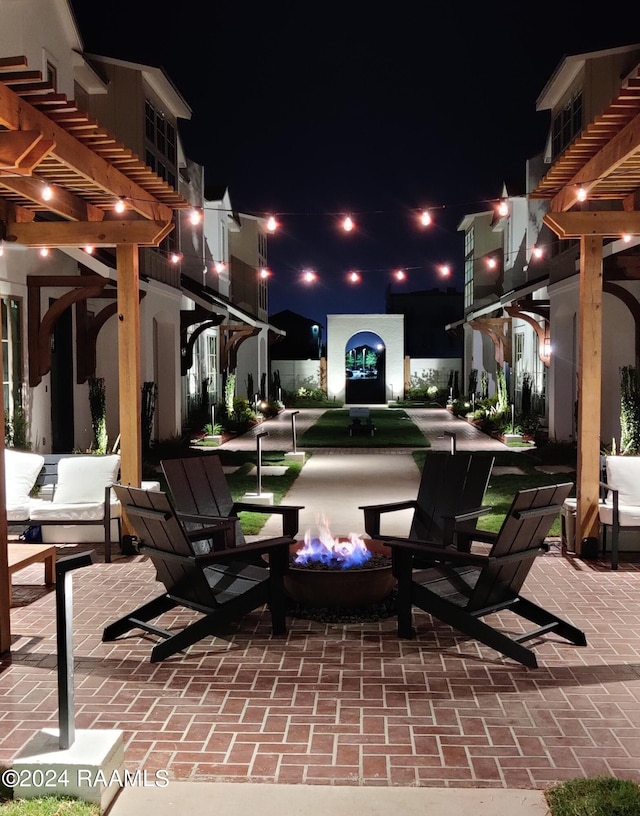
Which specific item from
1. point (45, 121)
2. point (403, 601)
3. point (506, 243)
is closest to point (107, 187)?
point (45, 121)

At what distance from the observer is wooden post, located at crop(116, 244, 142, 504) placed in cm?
822

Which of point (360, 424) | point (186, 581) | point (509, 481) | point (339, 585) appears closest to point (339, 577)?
point (339, 585)

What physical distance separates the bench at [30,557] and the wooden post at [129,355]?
4.70ft

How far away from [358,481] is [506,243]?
1717cm

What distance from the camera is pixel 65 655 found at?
3.52 metres

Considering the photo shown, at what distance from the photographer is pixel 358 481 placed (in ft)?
41.6

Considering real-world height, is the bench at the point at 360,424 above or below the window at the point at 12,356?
below

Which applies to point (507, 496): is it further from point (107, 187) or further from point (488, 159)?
point (488, 159)

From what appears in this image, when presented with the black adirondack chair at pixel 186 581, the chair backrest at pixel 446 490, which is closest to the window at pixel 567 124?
the chair backrest at pixel 446 490

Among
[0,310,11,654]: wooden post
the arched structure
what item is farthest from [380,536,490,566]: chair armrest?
the arched structure

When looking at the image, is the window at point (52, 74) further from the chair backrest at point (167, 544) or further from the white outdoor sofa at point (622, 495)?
the white outdoor sofa at point (622, 495)

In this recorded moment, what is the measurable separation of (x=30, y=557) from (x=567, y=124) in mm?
14403

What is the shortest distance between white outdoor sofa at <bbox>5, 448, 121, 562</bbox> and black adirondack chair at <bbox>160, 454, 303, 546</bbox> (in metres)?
1.53

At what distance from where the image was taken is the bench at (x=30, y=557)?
5.92m
